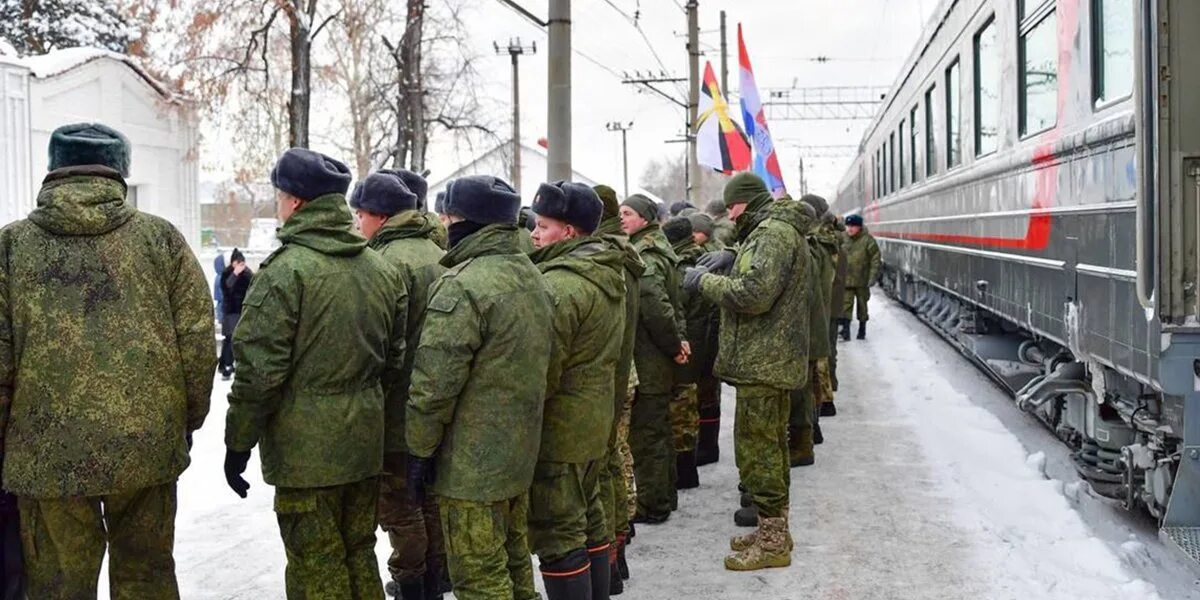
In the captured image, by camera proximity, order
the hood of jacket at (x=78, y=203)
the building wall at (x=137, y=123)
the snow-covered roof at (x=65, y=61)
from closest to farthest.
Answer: the hood of jacket at (x=78, y=203)
the snow-covered roof at (x=65, y=61)
the building wall at (x=137, y=123)

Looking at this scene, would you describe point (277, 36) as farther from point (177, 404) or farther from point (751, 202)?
point (177, 404)

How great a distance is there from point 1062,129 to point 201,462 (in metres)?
5.64

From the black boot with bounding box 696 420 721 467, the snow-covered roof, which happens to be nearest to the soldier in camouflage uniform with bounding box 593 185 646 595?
the black boot with bounding box 696 420 721 467

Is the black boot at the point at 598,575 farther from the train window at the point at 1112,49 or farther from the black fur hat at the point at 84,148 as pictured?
the train window at the point at 1112,49

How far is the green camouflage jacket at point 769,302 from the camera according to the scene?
17.3 feet

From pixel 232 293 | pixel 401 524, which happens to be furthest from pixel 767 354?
pixel 232 293

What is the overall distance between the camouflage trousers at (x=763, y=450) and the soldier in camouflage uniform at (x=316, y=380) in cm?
198

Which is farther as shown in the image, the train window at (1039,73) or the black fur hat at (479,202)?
the train window at (1039,73)

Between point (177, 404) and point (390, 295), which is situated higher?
point (390, 295)

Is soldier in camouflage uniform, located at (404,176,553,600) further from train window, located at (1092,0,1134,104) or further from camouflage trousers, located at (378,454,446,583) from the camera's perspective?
train window, located at (1092,0,1134,104)

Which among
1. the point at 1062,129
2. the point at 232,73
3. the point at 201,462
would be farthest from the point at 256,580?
the point at 232,73

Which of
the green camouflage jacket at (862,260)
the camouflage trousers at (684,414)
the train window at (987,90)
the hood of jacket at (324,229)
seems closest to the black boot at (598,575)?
the hood of jacket at (324,229)

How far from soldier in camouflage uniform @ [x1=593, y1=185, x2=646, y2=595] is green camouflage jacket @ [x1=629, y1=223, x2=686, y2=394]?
0.71m

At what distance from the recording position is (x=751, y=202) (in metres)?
5.75
